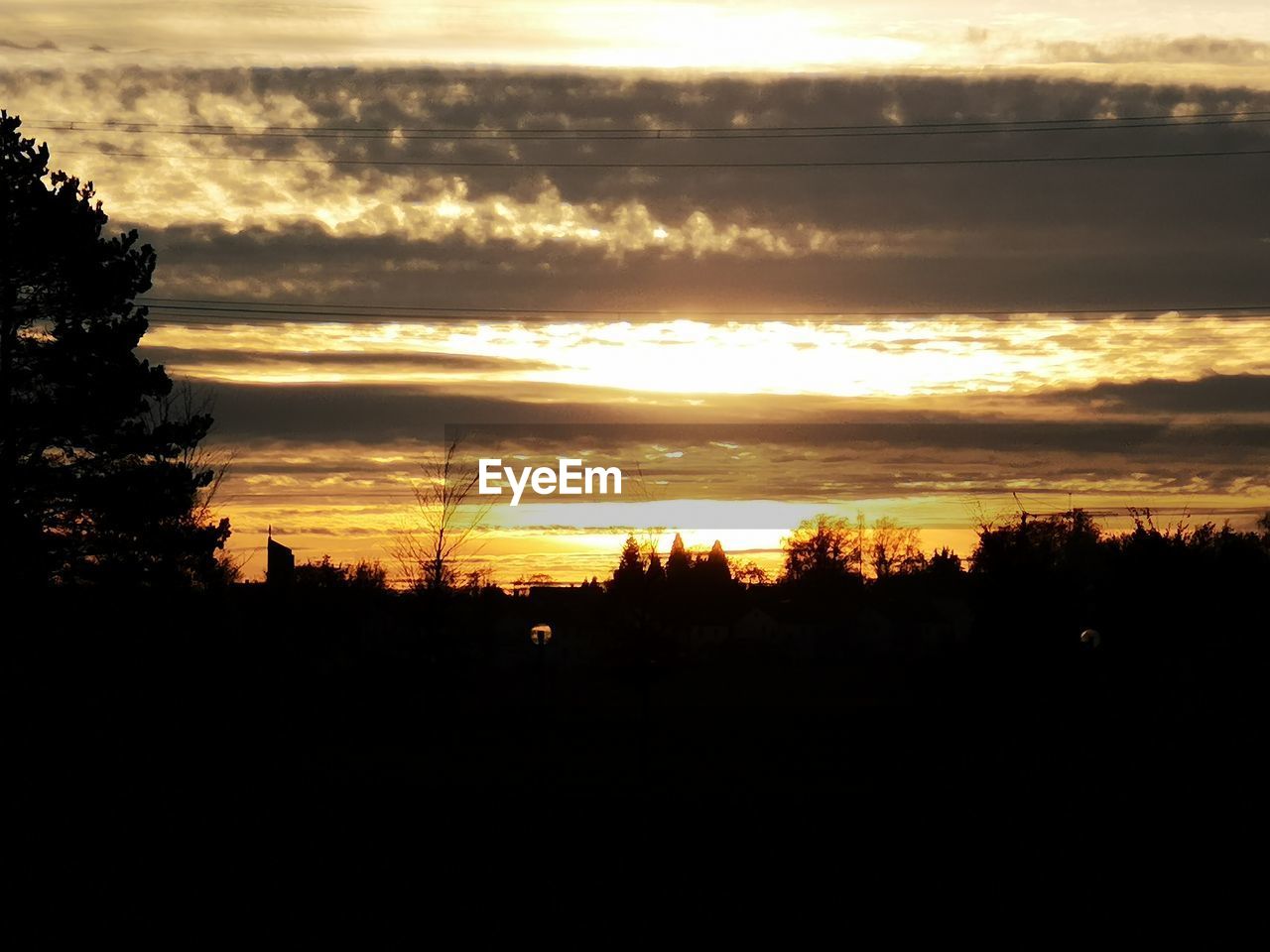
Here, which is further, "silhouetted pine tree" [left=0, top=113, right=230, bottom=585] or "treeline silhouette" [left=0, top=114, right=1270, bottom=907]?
"silhouetted pine tree" [left=0, top=113, right=230, bottom=585]

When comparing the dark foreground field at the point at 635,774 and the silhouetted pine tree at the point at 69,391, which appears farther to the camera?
the silhouetted pine tree at the point at 69,391

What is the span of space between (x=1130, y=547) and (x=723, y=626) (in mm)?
82703

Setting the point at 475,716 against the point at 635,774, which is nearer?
the point at 635,774

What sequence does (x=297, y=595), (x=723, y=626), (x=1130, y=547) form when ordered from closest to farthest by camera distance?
(x=1130, y=547), (x=297, y=595), (x=723, y=626)

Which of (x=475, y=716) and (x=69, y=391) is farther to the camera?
(x=475, y=716)

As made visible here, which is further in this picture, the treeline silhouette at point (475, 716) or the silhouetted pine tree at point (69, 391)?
the silhouetted pine tree at point (69, 391)

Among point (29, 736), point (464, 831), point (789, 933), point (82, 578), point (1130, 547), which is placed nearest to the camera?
point (789, 933)

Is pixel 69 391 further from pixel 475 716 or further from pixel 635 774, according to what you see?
pixel 475 716

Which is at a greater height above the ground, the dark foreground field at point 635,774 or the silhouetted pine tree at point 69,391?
the silhouetted pine tree at point 69,391

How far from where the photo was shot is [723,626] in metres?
128

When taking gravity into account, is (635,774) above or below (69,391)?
below

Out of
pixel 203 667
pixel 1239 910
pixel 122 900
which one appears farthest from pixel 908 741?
pixel 122 900

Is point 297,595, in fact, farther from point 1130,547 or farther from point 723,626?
point 723,626

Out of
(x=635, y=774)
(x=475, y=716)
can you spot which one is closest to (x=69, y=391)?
(x=635, y=774)
